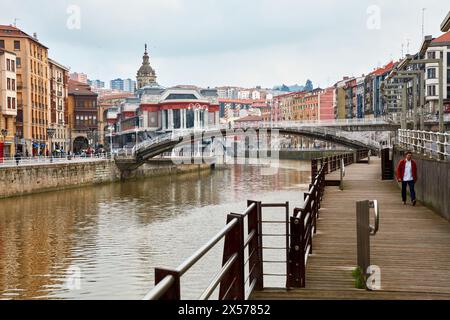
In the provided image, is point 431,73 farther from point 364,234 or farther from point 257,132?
point 364,234

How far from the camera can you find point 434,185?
14.0 metres

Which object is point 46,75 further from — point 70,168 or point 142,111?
point 70,168

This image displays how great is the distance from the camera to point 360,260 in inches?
292

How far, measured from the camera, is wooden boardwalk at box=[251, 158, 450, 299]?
6.63 m

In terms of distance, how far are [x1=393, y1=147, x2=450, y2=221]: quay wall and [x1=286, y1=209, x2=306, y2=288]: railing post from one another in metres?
6.33

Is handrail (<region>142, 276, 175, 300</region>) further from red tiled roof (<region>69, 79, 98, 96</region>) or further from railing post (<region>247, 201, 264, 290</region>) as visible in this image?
red tiled roof (<region>69, 79, 98, 96</region>)

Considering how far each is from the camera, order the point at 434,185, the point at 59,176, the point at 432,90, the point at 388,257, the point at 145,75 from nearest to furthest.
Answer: the point at 388,257
the point at 434,185
the point at 59,176
the point at 432,90
the point at 145,75

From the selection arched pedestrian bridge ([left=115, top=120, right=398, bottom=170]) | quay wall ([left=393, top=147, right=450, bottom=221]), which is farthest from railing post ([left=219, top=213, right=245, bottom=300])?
arched pedestrian bridge ([left=115, top=120, right=398, bottom=170])

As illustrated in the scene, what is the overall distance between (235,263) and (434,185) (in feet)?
31.5

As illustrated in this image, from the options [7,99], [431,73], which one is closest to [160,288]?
[7,99]

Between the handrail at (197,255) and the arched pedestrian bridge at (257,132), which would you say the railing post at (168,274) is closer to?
the handrail at (197,255)

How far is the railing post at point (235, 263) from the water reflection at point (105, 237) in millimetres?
7328

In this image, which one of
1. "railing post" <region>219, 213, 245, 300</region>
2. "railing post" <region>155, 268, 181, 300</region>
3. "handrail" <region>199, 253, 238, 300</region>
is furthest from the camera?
"railing post" <region>219, 213, 245, 300</region>

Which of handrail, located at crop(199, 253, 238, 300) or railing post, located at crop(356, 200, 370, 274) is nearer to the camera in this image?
handrail, located at crop(199, 253, 238, 300)
